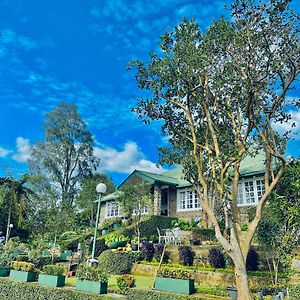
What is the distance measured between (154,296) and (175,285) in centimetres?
70

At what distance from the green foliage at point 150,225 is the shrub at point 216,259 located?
9.03m

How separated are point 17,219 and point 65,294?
21948 millimetres

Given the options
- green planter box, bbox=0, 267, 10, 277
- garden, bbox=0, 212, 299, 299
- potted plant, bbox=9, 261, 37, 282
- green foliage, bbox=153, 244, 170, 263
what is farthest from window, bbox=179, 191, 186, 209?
potted plant, bbox=9, 261, 37, 282

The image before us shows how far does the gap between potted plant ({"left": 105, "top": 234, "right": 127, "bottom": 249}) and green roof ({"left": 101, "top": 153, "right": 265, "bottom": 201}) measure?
3.18 meters

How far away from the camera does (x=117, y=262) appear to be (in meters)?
15.0

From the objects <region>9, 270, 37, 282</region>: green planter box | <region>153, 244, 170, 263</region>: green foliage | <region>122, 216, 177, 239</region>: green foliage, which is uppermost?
<region>122, 216, 177, 239</region>: green foliage

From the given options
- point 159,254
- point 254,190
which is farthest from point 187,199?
point 159,254

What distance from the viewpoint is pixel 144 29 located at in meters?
13.9

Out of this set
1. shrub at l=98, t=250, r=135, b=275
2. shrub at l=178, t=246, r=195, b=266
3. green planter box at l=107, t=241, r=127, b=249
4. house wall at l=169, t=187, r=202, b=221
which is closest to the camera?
shrub at l=178, t=246, r=195, b=266

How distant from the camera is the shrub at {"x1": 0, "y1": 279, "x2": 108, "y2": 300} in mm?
9055

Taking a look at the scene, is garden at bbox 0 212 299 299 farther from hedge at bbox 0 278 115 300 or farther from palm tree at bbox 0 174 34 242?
palm tree at bbox 0 174 34 242

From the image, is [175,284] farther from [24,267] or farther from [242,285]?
[24,267]

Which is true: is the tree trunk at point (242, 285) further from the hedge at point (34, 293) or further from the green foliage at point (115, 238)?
the green foliage at point (115, 238)

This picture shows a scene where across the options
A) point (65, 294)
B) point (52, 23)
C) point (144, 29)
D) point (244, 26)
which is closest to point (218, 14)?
point (244, 26)
